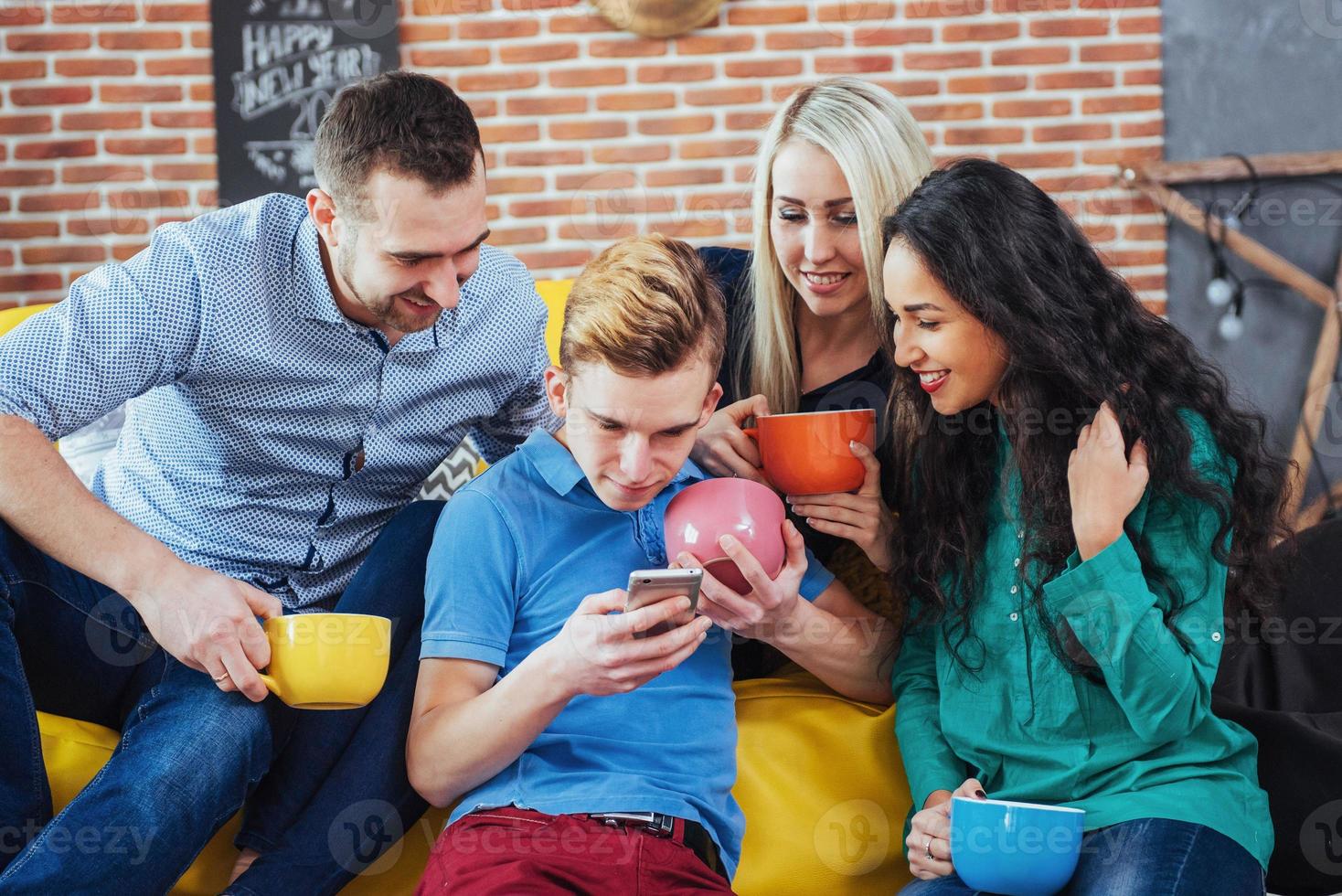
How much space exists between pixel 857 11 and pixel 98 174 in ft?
7.11

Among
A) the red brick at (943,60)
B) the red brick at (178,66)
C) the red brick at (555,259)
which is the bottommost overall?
the red brick at (555,259)

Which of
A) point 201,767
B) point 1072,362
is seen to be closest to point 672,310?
point 1072,362

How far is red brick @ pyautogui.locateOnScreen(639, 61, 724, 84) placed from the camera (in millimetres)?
3527

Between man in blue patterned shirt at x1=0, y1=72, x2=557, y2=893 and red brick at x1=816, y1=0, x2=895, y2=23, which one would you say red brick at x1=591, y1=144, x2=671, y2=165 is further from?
man in blue patterned shirt at x1=0, y1=72, x2=557, y2=893

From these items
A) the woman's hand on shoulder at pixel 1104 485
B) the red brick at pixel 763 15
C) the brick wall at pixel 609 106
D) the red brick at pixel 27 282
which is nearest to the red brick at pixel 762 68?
the brick wall at pixel 609 106

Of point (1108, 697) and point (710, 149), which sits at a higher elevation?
point (710, 149)

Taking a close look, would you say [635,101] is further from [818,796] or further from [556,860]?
[556,860]

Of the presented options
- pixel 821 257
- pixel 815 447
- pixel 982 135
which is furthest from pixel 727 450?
pixel 982 135

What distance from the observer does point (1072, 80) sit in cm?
357

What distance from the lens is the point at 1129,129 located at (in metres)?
3.59

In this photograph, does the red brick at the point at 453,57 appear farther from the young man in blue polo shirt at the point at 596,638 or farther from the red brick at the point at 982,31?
the young man in blue polo shirt at the point at 596,638

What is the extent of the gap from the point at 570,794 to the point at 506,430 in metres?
0.63

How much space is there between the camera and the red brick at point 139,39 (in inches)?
135

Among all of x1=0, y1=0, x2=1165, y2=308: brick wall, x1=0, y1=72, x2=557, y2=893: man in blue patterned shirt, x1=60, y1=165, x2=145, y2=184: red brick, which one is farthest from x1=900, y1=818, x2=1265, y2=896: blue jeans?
x1=60, y1=165, x2=145, y2=184: red brick
